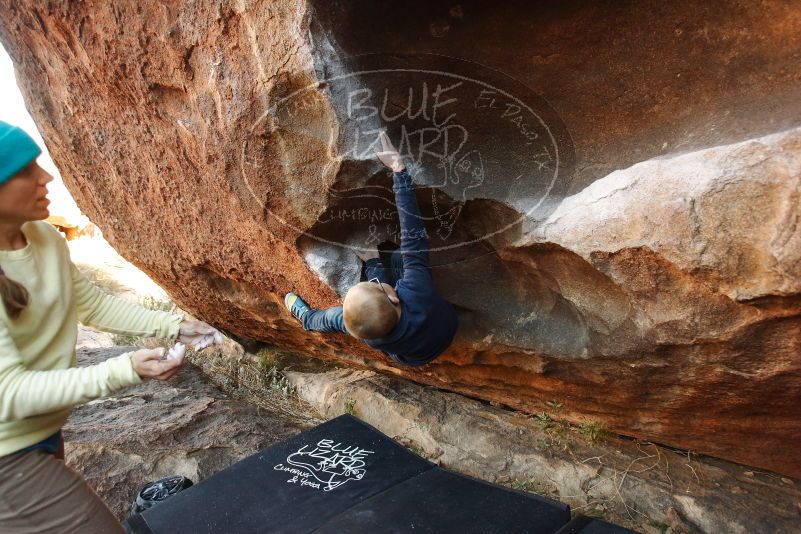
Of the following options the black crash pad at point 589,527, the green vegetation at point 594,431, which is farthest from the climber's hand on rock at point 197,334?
the green vegetation at point 594,431

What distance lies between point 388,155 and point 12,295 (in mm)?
1143

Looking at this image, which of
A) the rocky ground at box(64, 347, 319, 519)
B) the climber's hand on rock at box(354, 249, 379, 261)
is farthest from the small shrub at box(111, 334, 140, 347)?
the climber's hand on rock at box(354, 249, 379, 261)

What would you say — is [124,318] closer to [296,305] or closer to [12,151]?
[12,151]

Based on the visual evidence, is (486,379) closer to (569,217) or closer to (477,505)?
(477,505)

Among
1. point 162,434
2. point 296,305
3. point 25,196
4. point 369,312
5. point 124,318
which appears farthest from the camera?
point 162,434

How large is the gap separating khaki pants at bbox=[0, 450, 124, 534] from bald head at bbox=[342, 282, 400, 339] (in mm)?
902

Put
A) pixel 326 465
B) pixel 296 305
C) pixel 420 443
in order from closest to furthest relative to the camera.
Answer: pixel 296 305 < pixel 326 465 < pixel 420 443

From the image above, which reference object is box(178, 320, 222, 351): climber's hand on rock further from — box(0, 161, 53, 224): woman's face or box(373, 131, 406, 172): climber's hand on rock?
box(373, 131, 406, 172): climber's hand on rock

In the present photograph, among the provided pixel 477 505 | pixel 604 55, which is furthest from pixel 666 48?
pixel 477 505

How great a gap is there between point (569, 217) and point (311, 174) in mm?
917

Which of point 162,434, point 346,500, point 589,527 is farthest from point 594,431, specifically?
point 162,434

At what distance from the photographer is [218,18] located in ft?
6.39

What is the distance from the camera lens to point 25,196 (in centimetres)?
139

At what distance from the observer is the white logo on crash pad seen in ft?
8.39
